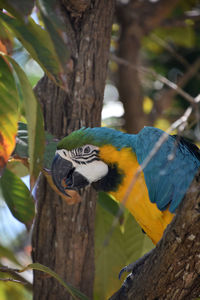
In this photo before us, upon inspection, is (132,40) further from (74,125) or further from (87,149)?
(87,149)

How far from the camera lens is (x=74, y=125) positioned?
182cm

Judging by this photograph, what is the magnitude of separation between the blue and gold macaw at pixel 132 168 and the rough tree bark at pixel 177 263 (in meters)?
0.32

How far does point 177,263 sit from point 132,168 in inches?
21.1

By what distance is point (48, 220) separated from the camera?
180 centimetres

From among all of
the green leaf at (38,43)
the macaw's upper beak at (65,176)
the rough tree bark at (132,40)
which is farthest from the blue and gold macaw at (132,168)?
the rough tree bark at (132,40)

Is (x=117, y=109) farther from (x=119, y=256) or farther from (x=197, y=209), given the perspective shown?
(x=197, y=209)

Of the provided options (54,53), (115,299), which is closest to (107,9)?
(54,53)

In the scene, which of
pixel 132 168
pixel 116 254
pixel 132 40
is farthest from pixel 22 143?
pixel 132 40

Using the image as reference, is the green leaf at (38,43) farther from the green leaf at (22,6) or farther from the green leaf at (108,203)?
the green leaf at (108,203)

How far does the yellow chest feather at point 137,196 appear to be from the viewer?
1576mm

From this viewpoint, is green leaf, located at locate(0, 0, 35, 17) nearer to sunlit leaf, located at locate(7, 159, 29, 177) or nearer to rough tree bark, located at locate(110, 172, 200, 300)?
rough tree bark, located at locate(110, 172, 200, 300)

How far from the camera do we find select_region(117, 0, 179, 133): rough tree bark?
2969 millimetres

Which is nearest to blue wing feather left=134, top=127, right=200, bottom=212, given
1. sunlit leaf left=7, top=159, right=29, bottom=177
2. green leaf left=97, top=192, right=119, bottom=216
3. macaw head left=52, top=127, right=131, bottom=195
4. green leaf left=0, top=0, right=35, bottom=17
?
macaw head left=52, top=127, right=131, bottom=195

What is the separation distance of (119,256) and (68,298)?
0.93 ft
